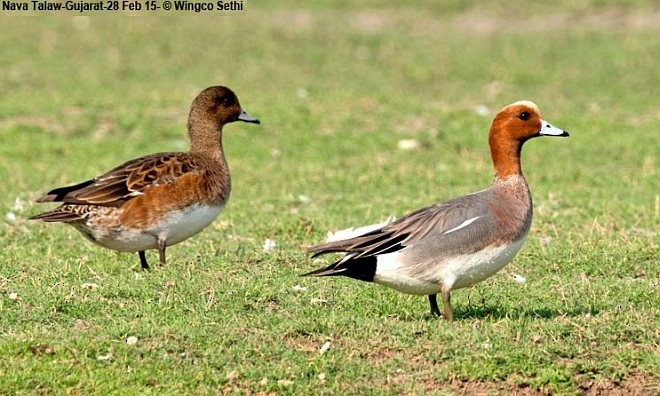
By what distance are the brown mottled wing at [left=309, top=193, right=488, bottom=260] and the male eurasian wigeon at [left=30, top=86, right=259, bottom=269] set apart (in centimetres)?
157

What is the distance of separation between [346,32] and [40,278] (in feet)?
42.1

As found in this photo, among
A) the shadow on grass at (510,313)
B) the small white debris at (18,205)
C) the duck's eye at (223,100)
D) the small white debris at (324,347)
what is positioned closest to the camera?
the small white debris at (324,347)

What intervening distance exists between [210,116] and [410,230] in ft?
8.88

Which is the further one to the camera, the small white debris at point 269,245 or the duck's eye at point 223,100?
the duck's eye at point 223,100

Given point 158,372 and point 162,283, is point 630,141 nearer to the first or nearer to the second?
point 162,283

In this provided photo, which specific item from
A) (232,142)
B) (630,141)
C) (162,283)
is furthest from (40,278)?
(630,141)

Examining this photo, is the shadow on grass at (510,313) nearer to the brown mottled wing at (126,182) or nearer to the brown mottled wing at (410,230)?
the brown mottled wing at (410,230)

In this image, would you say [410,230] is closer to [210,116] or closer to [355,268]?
[355,268]

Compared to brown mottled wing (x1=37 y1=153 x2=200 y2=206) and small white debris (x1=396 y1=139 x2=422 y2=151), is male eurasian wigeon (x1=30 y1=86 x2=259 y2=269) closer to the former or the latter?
brown mottled wing (x1=37 y1=153 x2=200 y2=206)

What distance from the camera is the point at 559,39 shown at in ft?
64.0

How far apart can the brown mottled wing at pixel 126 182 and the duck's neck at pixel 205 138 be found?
484mm

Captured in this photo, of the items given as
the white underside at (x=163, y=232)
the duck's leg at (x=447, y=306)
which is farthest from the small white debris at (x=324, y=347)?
the white underside at (x=163, y=232)

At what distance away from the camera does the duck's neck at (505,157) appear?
7160mm

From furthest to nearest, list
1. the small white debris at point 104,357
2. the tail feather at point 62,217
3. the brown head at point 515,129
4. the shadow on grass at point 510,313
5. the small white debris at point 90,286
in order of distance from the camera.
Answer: the tail feather at point 62,217 → the small white debris at point 90,286 → the brown head at point 515,129 → the shadow on grass at point 510,313 → the small white debris at point 104,357
